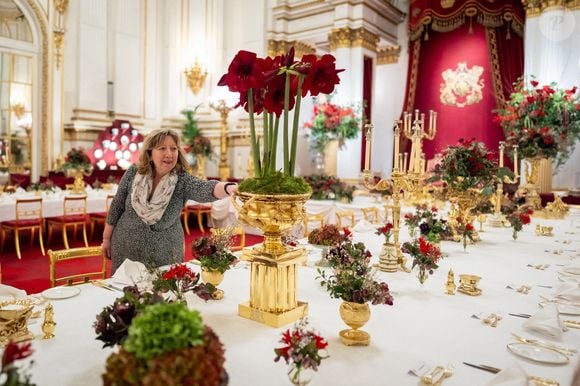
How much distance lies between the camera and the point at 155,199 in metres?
2.77

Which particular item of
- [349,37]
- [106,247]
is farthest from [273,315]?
[349,37]

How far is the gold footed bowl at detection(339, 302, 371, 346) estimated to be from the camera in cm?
159

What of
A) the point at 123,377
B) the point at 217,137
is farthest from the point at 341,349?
the point at 217,137

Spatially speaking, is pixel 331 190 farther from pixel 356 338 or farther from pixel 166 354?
pixel 166 354

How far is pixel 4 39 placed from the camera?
10.3 meters

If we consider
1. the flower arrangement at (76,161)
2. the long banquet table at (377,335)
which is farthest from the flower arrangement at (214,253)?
the flower arrangement at (76,161)

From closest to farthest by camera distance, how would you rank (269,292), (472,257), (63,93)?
(269,292), (472,257), (63,93)

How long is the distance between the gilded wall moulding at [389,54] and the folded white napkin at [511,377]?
11.4 meters

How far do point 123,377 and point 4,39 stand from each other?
11.7 metres

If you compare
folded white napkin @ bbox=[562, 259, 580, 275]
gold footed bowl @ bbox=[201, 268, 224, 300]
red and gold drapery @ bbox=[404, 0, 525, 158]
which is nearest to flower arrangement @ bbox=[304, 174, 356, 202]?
red and gold drapery @ bbox=[404, 0, 525, 158]

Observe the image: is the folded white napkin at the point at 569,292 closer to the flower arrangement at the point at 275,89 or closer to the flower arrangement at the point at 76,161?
the flower arrangement at the point at 275,89

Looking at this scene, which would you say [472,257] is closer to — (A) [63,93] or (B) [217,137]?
(B) [217,137]

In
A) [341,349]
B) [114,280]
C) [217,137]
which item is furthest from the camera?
[217,137]

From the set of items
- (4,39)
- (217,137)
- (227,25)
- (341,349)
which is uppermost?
(227,25)
